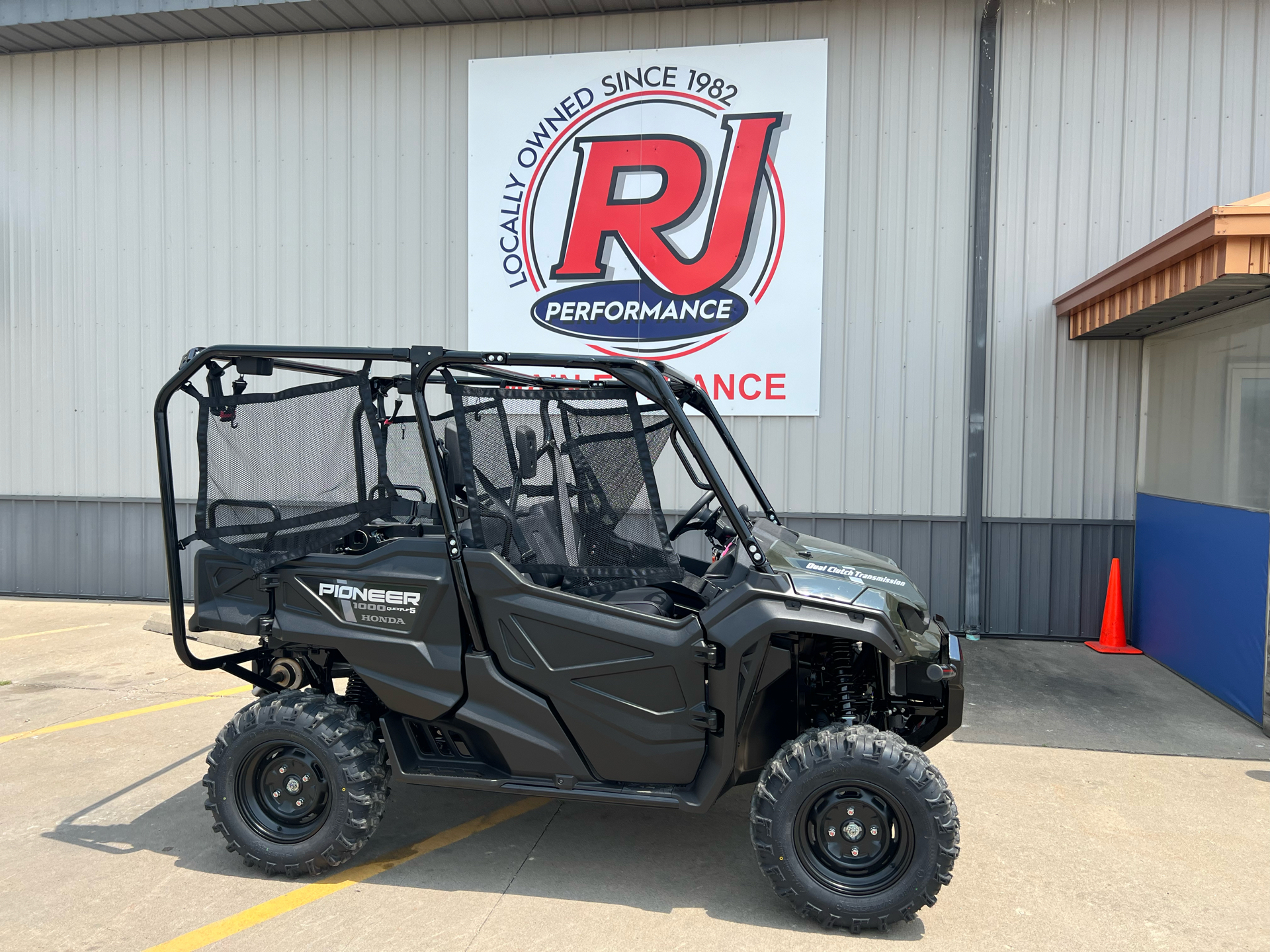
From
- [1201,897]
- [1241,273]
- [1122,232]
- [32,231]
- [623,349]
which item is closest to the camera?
[1201,897]

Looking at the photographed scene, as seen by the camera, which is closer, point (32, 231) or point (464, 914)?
point (464, 914)

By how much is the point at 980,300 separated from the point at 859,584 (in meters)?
5.54

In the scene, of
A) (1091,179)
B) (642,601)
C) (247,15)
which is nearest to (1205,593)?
(1091,179)

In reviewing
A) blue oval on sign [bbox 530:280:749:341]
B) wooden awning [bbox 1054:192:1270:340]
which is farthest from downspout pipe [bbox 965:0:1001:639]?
blue oval on sign [bbox 530:280:749:341]

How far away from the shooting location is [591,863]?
3898mm

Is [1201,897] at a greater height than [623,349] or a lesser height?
lesser

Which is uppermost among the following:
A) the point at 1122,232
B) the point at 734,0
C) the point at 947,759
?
the point at 734,0

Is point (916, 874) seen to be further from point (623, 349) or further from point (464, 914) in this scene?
point (623, 349)

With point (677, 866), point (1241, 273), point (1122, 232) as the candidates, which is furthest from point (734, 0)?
point (677, 866)

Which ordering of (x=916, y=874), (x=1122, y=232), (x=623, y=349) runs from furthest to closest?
1. (x=623, y=349)
2. (x=1122, y=232)
3. (x=916, y=874)

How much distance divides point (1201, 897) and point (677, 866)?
85.5 inches

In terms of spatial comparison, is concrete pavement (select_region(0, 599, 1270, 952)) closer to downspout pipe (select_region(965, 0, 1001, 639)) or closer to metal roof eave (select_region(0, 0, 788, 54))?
downspout pipe (select_region(965, 0, 1001, 639))

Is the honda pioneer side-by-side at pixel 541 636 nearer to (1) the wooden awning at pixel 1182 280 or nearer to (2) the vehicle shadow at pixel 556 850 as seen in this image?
(2) the vehicle shadow at pixel 556 850

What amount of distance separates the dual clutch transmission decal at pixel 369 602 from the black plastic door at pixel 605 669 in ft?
1.01
